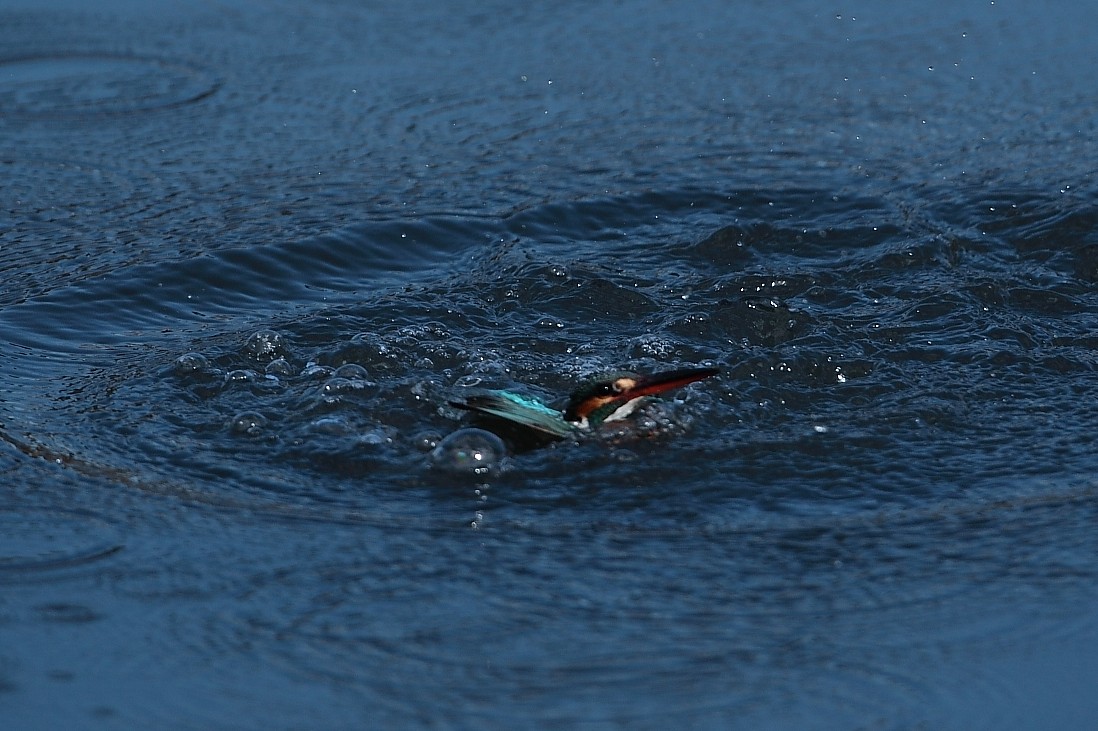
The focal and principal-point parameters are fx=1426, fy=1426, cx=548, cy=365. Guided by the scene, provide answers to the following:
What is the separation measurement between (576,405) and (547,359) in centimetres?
58

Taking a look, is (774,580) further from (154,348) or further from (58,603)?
(154,348)

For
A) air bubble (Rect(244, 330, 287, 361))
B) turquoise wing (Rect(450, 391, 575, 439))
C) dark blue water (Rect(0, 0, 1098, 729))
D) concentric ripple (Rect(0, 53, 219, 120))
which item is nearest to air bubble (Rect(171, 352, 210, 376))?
dark blue water (Rect(0, 0, 1098, 729))

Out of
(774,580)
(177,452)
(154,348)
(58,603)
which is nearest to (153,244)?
(154,348)

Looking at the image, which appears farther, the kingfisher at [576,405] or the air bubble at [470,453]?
the kingfisher at [576,405]

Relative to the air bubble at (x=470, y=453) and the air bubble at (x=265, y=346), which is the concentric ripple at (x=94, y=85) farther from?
the air bubble at (x=470, y=453)

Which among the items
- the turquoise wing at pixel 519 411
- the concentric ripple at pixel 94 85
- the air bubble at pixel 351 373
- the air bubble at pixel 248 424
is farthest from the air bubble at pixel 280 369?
the concentric ripple at pixel 94 85

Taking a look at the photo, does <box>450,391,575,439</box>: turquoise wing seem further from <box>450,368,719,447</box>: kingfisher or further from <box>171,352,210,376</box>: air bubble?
<box>171,352,210,376</box>: air bubble

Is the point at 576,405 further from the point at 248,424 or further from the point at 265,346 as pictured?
the point at 265,346

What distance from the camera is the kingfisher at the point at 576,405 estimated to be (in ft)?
12.1

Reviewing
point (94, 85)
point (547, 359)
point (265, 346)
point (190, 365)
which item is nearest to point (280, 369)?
point (265, 346)

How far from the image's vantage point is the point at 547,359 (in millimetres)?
4352

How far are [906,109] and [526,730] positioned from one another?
4.28 m

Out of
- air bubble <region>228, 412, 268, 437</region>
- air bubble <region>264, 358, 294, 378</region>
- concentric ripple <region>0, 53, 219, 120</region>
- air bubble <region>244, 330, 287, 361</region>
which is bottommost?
air bubble <region>228, 412, 268, 437</region>

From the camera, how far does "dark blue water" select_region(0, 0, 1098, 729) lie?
272 cm
